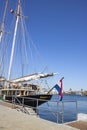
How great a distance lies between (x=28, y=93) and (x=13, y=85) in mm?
3164

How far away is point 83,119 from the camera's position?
1040 cm

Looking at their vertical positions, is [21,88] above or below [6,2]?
below

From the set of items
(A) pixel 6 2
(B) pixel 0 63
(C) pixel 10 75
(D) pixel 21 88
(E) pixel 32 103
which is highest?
(A) pixel 6 2

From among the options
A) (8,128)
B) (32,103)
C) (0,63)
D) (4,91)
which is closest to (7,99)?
(4,91)

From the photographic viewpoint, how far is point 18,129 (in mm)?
7129

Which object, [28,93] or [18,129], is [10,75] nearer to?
[28,93]

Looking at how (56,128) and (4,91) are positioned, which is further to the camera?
(4,91)

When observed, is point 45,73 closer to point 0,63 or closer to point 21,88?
point 21,88

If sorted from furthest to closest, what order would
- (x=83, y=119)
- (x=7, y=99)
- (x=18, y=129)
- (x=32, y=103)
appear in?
1. (x=7, y=99)
2. (x=32, y=103)
3. (x=83, y=119)
4. (x=18, y=129)

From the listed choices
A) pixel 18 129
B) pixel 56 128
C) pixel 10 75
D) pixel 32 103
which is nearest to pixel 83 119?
pixel 56 128

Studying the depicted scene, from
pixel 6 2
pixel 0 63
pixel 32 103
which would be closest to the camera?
pixel 32 103

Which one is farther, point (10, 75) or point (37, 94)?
point (10, 75)

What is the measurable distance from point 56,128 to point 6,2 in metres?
41.0

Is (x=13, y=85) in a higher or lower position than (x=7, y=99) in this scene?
higher
